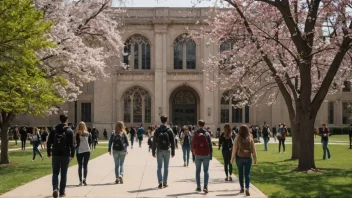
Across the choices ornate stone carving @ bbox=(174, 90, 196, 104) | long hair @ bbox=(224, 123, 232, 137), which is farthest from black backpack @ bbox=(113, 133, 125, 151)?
ornate stone carving @ bbox=(174, 90, 196, 104)

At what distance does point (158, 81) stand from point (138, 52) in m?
3.63

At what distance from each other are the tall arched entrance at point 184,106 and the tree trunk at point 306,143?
102 ft

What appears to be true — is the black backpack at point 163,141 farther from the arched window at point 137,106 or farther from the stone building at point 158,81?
the arched window at point 137,106

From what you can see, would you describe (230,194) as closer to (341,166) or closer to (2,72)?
(2,72)

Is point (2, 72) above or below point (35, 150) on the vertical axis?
above

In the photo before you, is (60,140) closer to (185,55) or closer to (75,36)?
(75,36)

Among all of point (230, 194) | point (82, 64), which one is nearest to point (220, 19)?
point (82, 64)

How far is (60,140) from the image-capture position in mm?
11102

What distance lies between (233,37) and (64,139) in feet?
35.1

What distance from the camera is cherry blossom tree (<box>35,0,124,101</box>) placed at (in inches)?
898

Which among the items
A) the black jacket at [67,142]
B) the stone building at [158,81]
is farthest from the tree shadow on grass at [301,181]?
the stone building at [158,81]

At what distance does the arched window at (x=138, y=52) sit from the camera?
156 ft

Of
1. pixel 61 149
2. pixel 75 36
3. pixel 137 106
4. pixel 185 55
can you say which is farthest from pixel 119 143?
pixel 185 55

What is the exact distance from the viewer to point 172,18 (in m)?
47.0
